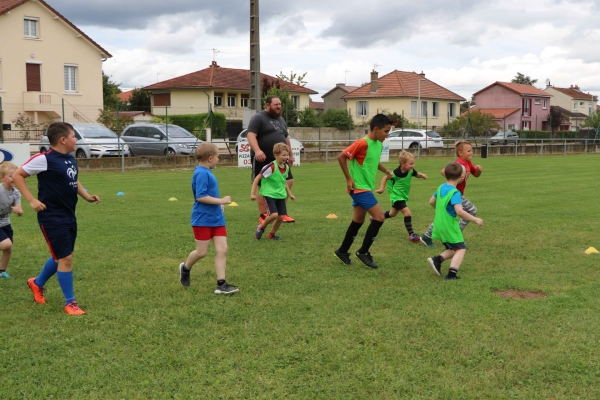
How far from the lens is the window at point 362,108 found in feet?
208

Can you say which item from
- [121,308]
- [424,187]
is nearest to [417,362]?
[121,308]

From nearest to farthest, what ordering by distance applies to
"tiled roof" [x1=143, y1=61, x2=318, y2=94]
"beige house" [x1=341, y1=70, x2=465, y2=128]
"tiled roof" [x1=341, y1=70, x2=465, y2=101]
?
"tiled roof" [x1=143, y1=61, x2=318, y2=94] < "beige house" [x1=341, y1=70, x2=465, y2=128] < "tiled roof" [x1=341, y1=70, x2=465, y2=101]

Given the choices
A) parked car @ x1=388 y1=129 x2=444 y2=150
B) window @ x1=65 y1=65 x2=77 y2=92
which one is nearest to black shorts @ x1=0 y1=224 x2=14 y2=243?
parked car @ x1=388 y1=129 x2=444 y2=150

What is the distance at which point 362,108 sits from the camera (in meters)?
63.8

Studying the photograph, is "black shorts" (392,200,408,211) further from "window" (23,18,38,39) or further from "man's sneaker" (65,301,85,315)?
"window" (23,18,38,39)

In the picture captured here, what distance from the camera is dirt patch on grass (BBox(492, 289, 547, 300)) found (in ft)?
19.6

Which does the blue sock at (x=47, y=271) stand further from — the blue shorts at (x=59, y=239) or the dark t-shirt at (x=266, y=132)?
the dark t-shirt at (x=266, y=132)

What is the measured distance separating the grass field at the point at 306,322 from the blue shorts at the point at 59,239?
1.74 ft

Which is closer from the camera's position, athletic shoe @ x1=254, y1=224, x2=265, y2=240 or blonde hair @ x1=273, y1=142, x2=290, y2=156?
blonde hair @ x1=273, y1=142, x2=290, y2=156

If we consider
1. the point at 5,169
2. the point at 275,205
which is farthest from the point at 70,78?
the point at 5,169

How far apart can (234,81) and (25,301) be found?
177ft

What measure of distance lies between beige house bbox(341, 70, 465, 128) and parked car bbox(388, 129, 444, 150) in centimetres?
→ 2482

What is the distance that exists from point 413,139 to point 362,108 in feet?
96.7

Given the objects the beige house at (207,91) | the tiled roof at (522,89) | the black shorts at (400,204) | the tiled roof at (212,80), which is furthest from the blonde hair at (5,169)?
the tiled roof at (522,89)
